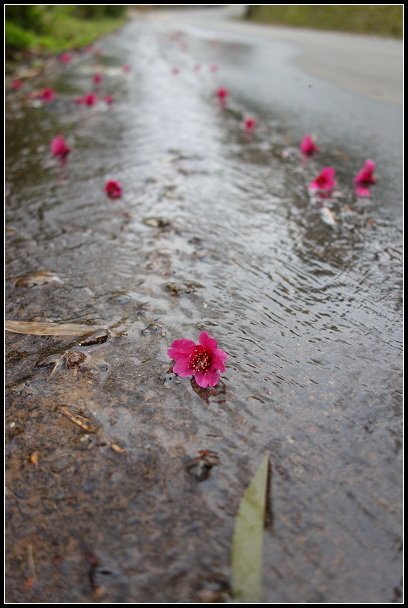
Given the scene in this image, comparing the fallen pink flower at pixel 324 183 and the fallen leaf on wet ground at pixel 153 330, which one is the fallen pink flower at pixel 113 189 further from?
the fallen leaf on wet ground at pixel 153 330

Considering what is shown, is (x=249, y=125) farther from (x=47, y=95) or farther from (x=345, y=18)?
(x=345, y=18)

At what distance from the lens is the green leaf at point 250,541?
875 millimetres

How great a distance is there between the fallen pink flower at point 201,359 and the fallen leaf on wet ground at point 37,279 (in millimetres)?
749

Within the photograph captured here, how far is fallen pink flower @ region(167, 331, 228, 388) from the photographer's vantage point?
1.31 m

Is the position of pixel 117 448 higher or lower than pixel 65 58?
lower

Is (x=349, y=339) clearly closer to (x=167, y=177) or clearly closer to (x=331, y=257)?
(x=331, y=257)

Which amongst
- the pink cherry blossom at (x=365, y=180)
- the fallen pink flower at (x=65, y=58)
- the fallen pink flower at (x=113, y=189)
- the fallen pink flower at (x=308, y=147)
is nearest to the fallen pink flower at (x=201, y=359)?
the fallen pink flower at (x=113, y=189)

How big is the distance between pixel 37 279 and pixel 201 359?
2.99ft

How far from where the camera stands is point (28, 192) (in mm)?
2859

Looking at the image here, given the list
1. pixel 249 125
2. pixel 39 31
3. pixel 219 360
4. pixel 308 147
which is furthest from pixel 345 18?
→ pixel 219 360

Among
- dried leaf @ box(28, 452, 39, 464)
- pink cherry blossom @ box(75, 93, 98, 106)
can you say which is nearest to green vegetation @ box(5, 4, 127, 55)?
pink cherry blossom @ box(75, 93, 98, 106)

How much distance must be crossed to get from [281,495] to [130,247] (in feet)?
4.60

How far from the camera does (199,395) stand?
1289mm

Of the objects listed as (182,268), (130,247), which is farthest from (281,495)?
(130,247)
